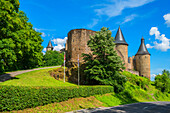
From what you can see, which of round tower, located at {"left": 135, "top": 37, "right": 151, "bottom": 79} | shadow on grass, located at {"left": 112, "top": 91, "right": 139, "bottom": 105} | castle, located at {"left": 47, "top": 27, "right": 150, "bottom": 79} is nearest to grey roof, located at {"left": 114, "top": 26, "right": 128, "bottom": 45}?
castle, located at {"left": 47, "top": 27, "right": 150, "bottom": 79}

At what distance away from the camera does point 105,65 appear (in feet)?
77.3

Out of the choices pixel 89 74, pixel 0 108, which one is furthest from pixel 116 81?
pixel 0 108

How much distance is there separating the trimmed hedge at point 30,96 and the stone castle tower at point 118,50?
14.2 meters

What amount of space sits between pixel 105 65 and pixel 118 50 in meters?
21.6

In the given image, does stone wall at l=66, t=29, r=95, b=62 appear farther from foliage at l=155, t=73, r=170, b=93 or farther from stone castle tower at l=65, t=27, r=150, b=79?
foliage at l=155, t=73, r=170, b=93

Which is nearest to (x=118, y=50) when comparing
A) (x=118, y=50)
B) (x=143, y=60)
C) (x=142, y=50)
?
(x=118, y=50)

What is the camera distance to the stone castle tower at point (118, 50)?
3375 cm

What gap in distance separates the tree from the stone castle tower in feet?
9.18

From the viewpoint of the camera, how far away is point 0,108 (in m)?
9.12

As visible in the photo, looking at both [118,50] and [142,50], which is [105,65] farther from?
[142,50]

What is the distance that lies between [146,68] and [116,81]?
1504 inches

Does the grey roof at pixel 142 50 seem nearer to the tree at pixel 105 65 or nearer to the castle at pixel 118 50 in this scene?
the castle at pixel 118 50

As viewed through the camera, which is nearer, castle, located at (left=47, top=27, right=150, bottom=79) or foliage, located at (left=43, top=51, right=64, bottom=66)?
castle, located at (left=47, top=27, right=150, bottom=79)

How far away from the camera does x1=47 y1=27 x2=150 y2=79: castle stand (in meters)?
33.8
